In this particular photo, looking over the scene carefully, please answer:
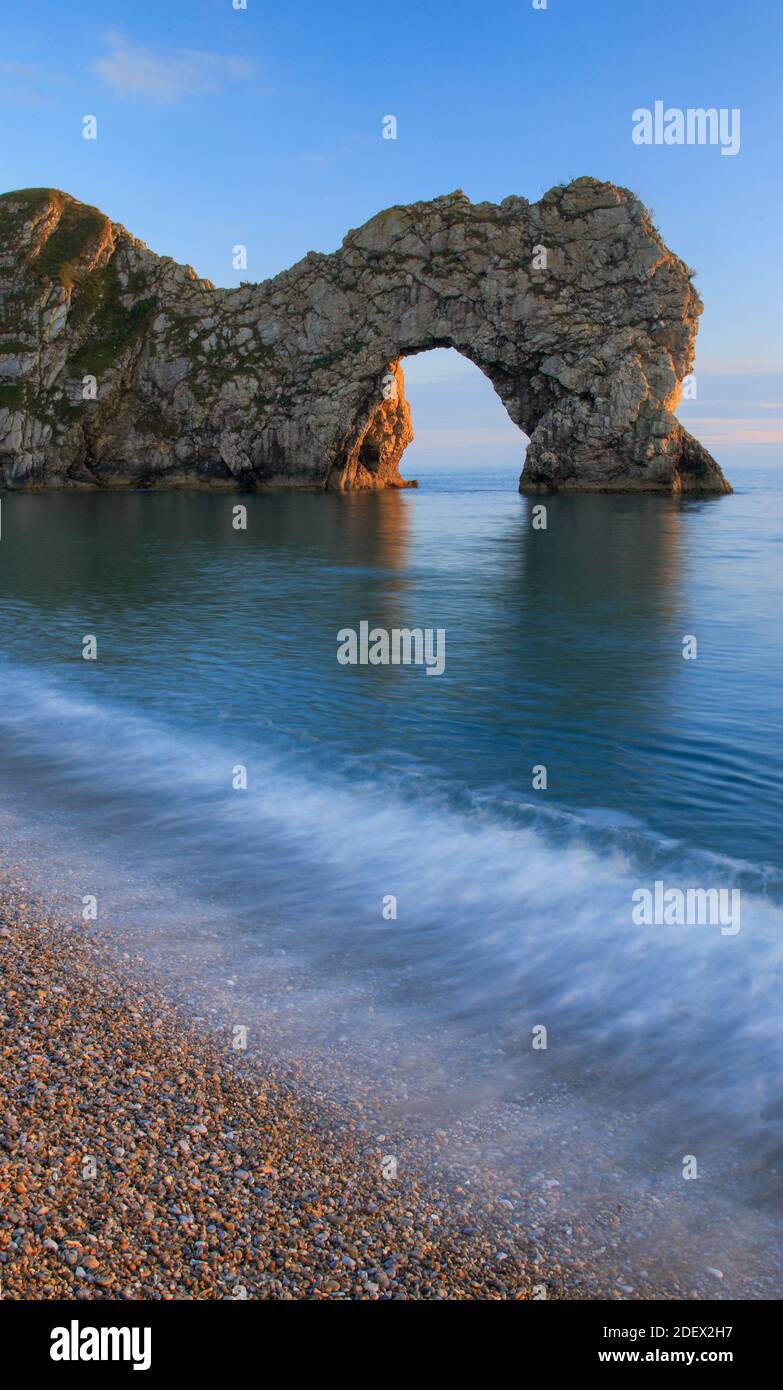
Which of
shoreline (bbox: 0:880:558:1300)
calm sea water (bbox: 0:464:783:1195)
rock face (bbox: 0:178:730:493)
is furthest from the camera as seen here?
rock face (bbox: 0:178:730:493)

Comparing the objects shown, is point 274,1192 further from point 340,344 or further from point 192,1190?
point 340,344

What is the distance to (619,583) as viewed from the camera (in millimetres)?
47375

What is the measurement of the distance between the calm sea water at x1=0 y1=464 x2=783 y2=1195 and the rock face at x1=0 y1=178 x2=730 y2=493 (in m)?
77.1

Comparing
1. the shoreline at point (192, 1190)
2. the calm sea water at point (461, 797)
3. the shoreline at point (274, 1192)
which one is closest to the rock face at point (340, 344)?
the calm sea water at point (461, 797)

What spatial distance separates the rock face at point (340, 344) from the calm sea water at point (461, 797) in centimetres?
7709

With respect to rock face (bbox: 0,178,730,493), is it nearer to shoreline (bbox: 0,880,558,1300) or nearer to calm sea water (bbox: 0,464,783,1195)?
calm sea water (bbox: 0,464,783,1195)

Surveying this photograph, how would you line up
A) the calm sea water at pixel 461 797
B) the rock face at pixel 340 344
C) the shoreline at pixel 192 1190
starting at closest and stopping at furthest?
the shoreline at pixel 192 1190
the calm sea water at pixel 461 797
the rock face at pixel 340 344

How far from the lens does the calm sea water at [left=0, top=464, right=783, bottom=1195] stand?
1107 cm

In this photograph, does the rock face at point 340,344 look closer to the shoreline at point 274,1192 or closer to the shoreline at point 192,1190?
the shoreline at point 274,1192

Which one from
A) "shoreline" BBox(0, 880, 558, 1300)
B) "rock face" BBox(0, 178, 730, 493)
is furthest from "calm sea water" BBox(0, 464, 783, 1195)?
"rock face" BBox(0, 178, 730, 493)

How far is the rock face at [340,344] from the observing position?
11362 cm

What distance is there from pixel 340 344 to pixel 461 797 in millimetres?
115475
